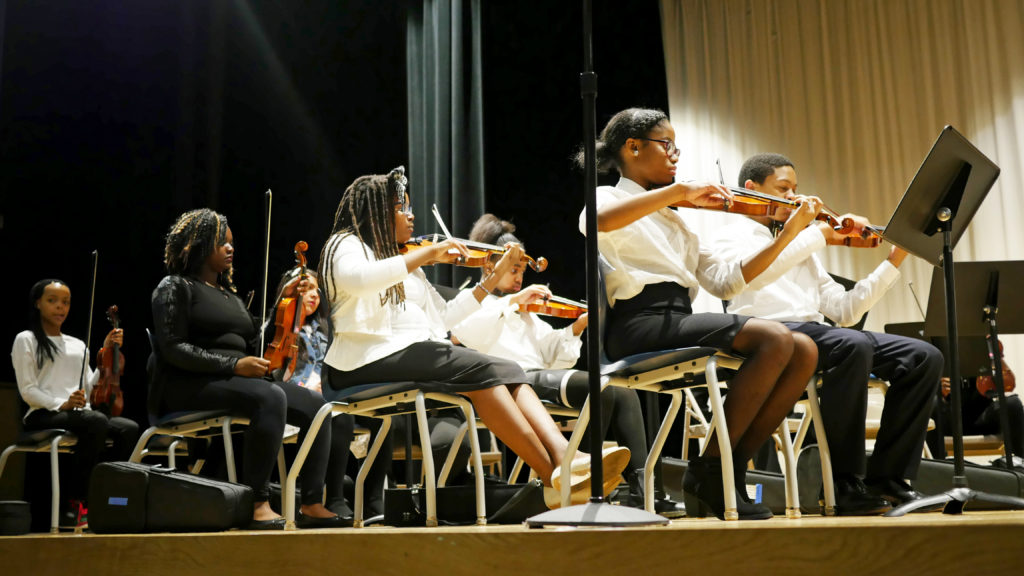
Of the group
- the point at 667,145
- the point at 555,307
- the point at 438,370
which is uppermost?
the point at 667,145

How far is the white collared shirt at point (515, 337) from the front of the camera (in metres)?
3.42

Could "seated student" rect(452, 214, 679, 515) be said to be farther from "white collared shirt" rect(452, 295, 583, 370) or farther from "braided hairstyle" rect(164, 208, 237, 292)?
"braided hairstyle" rect(164, 208, 237, 292)

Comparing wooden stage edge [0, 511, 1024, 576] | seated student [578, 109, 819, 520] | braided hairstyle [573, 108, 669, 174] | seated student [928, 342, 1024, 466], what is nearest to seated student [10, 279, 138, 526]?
wooden stage edge [0, 511, 1024, 576]

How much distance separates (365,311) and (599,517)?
115 cm

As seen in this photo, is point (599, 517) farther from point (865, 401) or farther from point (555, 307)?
point (555, 307)

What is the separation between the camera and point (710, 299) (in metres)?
5.22

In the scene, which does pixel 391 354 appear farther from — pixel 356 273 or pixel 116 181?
pixel 116 181

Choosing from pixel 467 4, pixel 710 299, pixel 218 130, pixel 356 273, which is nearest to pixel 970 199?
pixel 356 273

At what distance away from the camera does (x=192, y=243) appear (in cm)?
298

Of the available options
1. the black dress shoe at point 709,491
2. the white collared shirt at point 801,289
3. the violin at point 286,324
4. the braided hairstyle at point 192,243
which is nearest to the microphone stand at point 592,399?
the black dress shoe at point 709,491

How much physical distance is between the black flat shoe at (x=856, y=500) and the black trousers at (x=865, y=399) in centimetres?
3

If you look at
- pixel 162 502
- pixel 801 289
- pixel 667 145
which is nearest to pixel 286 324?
pixel 162 502

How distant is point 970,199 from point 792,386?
0.62 m

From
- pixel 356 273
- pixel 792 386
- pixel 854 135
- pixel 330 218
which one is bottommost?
pixel 792 386
